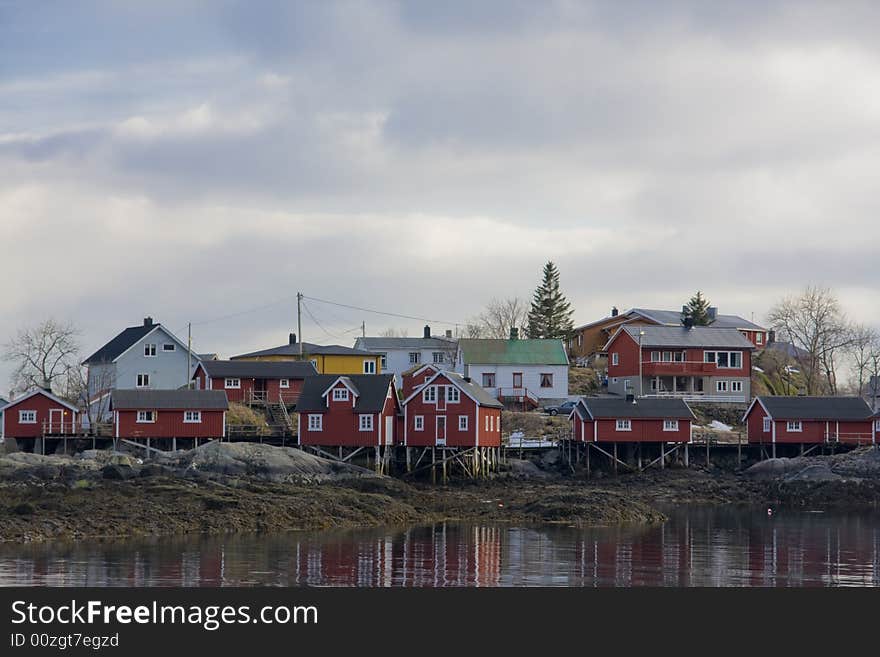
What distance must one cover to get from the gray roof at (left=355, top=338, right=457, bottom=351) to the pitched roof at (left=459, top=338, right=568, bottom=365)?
6.52 m

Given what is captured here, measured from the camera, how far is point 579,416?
70.9 m

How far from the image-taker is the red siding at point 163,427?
67.6 m

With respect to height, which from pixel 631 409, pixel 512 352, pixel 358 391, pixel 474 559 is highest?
pixel 512 352

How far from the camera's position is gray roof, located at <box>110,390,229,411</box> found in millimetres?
67562

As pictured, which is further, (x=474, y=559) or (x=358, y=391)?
(x=358, y=391)

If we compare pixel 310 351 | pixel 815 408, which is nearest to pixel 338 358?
pixel 310 351

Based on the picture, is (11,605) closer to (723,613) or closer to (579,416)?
(723,613)

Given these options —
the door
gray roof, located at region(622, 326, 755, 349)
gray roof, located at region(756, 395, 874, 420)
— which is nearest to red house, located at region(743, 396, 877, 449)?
gray roof, located at region(756, 395, 874, 420)

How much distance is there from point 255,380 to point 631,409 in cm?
2423

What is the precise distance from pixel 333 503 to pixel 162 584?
20137mm

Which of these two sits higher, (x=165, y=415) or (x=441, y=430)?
(x=165, y=415)

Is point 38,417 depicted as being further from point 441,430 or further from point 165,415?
point 441,430

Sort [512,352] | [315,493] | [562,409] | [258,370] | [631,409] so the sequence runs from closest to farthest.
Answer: [315,493]
[631,409]
[258,370]
[562,409]
[512,352]

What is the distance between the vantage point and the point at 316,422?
67750 millimetres
